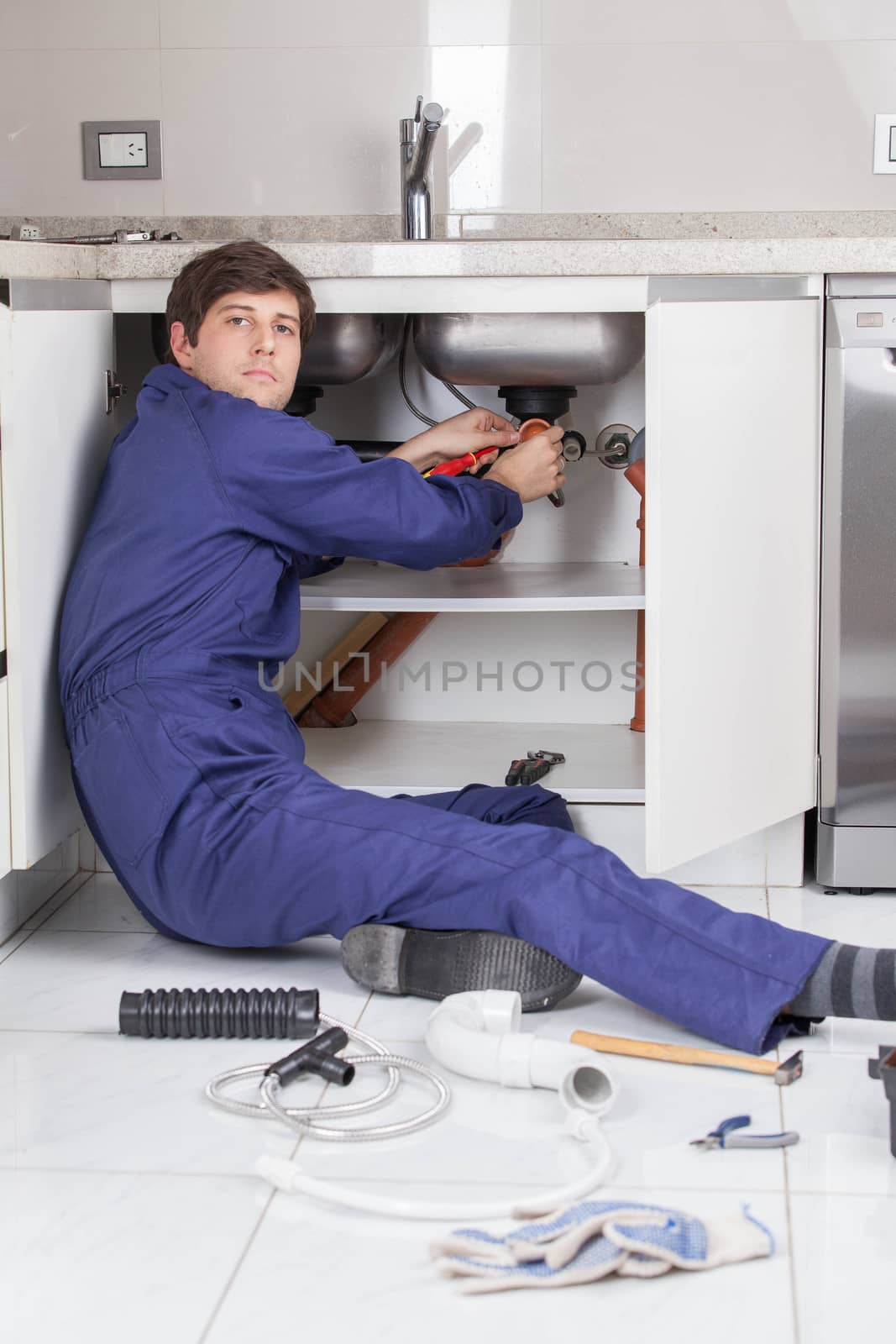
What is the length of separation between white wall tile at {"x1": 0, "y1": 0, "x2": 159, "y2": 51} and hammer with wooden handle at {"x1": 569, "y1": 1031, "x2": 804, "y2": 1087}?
184 cm

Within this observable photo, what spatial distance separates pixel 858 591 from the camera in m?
1.94

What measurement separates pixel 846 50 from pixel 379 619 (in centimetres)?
121

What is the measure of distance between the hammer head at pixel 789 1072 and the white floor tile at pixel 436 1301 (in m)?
0.26

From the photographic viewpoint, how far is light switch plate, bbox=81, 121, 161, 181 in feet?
7.98

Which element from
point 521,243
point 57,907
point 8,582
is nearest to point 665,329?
point 521,243

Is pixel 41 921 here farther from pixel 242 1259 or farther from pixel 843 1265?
pixel 843 1265

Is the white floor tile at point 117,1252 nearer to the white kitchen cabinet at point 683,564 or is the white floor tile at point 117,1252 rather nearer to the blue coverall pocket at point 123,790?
the blue coverall pocket at point 123,790

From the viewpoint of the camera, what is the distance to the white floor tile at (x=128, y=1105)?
4.18 ft

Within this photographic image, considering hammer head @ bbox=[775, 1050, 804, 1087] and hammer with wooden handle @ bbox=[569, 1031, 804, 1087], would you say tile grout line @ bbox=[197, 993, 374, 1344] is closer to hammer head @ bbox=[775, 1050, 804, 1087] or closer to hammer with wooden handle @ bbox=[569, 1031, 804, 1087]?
hammer with wooden handle @ bbox=[569, 1031, 804, 1087]

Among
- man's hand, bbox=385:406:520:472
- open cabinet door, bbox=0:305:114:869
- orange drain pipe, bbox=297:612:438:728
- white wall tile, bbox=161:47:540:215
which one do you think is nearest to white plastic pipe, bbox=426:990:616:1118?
open cabinet door, bbox=0:305:114:869

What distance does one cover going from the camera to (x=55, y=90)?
8.00ft

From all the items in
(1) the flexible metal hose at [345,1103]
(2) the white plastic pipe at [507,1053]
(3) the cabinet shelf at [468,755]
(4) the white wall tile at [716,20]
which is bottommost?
(1) the flexible metal hose at [345,1103]

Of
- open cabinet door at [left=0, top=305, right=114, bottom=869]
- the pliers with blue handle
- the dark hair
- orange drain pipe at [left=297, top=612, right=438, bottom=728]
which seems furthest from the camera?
orange drain pipe at [left=297, top=612, right=438, bottom=728]

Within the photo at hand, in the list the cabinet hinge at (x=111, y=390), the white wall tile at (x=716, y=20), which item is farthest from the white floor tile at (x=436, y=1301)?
the white wall tile at (x=716, y=20)
